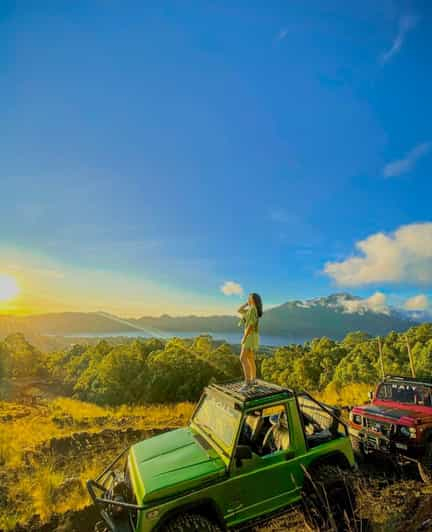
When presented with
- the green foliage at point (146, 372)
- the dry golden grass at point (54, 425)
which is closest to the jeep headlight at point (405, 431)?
the dry golden grass at point (54, 425)

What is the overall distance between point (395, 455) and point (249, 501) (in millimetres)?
3943

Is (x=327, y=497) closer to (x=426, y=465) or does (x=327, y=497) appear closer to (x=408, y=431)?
(x=408, y=431)

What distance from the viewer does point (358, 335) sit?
37250 millimetres

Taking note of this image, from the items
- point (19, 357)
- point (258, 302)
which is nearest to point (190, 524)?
point (258, 302)

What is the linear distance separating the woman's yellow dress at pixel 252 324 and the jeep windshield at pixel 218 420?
3.43 feet

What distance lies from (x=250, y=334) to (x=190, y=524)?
271 cm

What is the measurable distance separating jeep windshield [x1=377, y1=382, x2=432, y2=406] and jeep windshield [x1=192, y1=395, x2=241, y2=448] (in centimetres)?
491

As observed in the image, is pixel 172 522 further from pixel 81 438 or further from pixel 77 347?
Result: pixel 77 347

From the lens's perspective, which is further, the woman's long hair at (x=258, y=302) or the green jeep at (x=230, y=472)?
the woman's long hair at (x=258, y=302)

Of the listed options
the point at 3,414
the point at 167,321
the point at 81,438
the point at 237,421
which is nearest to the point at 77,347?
the point at 3,414

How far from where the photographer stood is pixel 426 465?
604 cm

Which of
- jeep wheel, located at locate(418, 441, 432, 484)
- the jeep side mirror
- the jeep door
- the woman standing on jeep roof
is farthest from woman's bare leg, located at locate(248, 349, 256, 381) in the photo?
jeep wheel, located at locate(418, 441, 432, 484)

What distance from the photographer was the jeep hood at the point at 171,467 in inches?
130

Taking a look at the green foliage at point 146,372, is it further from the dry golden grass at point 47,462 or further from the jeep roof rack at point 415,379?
the jeep roof rack at point 415,379
